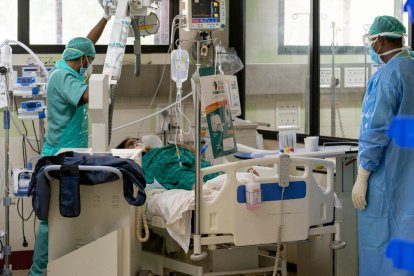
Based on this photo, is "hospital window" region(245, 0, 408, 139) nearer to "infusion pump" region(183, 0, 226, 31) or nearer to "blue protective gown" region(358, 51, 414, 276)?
"blue protective gown" region(358, 51, 414, 276)

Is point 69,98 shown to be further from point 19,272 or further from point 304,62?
point 304,62

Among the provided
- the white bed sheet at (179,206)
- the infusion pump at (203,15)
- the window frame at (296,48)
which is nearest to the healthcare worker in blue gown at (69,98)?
the infusion pump at (203,15)

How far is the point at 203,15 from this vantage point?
442 cm

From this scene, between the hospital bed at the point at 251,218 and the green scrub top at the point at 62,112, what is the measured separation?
83 centimetres

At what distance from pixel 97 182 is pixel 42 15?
8.34 feet

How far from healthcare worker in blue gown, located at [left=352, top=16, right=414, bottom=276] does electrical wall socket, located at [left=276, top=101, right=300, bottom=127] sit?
1.78m

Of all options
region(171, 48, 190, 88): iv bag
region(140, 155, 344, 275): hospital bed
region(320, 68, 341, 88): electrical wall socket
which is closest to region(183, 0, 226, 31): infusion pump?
region(171, 48, 190, 88): iv bag

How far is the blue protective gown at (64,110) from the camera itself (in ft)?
14.8

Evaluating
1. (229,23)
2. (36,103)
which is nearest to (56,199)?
(36,103)

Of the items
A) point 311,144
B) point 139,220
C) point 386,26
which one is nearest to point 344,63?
point 311,144

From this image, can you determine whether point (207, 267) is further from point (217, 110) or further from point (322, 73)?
point (322, 73)

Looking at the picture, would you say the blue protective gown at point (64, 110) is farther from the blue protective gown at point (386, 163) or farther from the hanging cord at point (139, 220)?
the blue protective gown at point (386, 163)

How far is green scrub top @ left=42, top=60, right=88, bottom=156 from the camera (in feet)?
15.0

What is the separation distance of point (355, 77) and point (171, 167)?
5.09 feet
